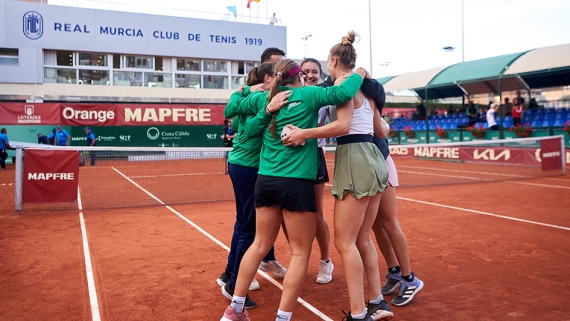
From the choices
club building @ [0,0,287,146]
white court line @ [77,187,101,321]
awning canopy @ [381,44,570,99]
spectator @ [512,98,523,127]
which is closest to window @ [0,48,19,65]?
club building @ [0,0,287,146]

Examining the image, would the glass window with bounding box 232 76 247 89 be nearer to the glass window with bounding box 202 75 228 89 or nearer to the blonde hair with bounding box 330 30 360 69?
the glass window with bounding box 202 75 228 89

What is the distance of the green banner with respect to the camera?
23806 mm

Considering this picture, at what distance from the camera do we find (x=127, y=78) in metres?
26.1

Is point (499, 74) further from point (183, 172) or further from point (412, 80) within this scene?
point (183, 172)

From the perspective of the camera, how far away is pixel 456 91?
28.9 metres

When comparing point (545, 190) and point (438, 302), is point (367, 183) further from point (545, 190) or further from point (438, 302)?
point (545, 190)

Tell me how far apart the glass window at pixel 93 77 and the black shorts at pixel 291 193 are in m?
24.7

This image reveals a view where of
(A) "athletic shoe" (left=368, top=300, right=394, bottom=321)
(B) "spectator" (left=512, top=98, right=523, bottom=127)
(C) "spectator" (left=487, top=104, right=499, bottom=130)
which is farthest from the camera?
(C) "spectator" (left=487, top=104, right=499, bottom=130)

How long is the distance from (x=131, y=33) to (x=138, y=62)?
1655 mm

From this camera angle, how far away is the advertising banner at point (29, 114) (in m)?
20.9

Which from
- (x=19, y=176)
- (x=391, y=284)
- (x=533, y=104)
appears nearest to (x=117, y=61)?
(x=19, y=176)

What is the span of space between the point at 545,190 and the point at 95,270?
10.4 meters

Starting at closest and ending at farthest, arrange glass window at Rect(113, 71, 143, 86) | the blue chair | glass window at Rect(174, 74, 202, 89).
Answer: the blue chair, glass window at Rect(113, 71, 143, 86), glass window at Rect(174, 74, 202, 89)

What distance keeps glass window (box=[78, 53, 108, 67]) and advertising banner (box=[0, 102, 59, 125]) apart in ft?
14.6
